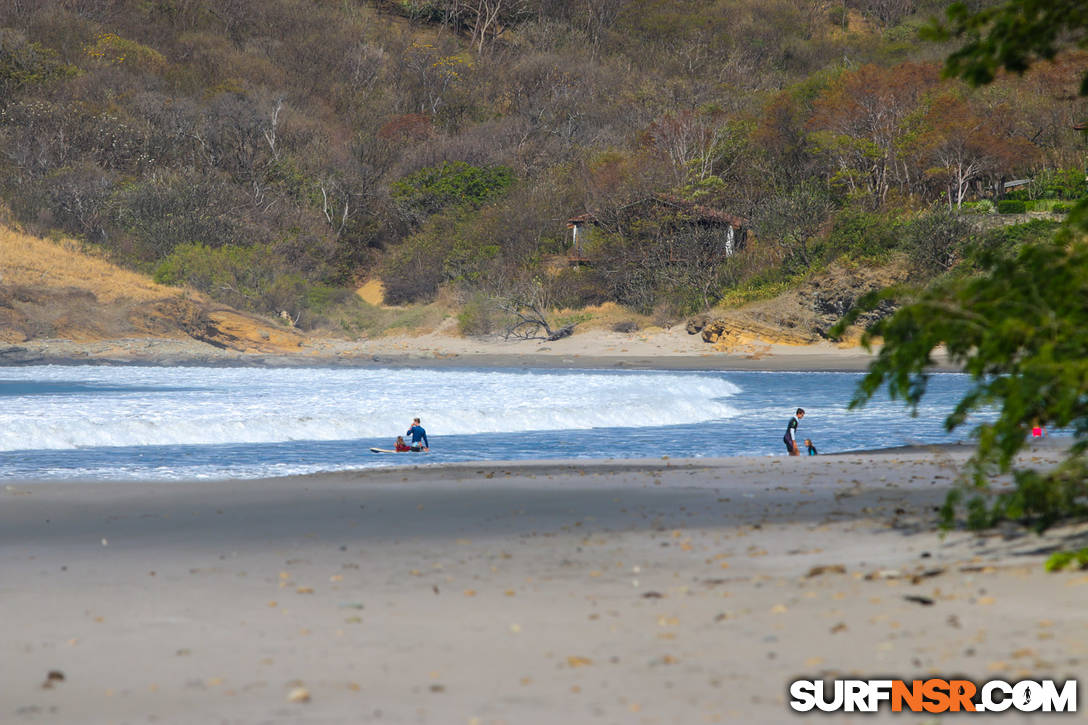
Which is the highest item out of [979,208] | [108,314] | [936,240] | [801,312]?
[979,208]

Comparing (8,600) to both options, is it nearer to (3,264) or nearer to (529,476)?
(529,476)

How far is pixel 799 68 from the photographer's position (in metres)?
90.8

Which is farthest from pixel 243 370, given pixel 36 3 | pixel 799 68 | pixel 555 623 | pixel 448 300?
pixel 799 68

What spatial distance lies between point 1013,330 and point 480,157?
67.3 m

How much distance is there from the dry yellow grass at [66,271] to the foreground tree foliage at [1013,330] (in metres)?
49.1

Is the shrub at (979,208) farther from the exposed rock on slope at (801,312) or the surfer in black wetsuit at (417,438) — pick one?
the surfer in black wetsuit at (417,438)

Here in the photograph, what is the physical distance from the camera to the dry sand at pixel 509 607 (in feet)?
16.7

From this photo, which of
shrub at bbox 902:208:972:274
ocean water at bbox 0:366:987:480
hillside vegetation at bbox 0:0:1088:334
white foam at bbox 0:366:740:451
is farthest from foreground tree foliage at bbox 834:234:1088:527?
hillside vegetation at bbox 0:0:1088:334

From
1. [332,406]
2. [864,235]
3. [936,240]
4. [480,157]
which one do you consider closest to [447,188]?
[480,157]

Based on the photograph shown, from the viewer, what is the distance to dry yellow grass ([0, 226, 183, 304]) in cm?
5188

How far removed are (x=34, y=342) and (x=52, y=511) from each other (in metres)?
40.3

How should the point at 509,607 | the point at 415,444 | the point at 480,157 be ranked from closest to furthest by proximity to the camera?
1. the point at 509,607
2. the point at 415,444
3. the point at 480,157

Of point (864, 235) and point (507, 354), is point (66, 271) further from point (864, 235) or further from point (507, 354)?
point (864, 235)

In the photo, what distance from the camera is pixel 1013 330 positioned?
6902 millimetres
